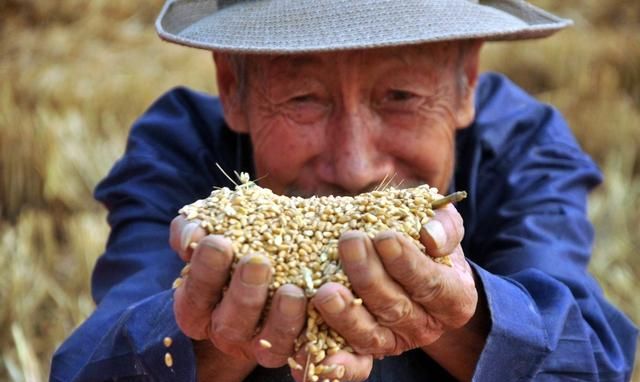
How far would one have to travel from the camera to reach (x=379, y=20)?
2203mm

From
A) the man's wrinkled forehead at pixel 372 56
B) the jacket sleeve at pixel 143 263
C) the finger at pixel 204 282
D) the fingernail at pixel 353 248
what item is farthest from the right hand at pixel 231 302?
the man's wrinkled forehead at pixel 372 56

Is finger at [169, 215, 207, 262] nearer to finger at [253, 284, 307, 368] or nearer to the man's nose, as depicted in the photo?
finger at [253, 284, 307, 368]

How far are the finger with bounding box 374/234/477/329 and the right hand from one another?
0.16m

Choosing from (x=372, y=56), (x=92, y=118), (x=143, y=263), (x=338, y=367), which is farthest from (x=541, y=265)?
(x=92, y=118)

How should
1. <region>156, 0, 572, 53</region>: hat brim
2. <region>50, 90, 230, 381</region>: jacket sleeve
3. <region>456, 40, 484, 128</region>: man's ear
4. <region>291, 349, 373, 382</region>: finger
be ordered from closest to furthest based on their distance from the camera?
<region>291, 349, 373, 382</region>: finger, <region>50, 90, 230, 381</region>: jacket sleeve, <region>156, 0, 572, 53</region>: hat brim, <region>456, 40, 484, 128</region>: man's ear

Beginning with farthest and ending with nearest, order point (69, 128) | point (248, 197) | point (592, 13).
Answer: point (592, 13) → point (69, 128) → point (248, 197)

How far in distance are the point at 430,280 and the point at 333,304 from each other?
17cm

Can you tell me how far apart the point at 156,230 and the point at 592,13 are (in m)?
4.39

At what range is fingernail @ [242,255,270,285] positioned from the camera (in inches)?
60.0

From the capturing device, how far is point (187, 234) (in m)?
1.65

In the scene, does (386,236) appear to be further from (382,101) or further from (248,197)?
(382,101)

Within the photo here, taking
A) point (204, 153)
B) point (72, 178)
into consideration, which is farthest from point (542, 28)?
point (72, 178)

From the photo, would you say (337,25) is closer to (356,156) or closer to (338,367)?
(356,156)

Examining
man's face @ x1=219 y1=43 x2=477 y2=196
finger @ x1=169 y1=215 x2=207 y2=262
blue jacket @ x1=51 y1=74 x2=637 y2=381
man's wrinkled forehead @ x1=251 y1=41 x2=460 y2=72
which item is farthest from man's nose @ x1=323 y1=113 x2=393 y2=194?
finger @ x1=169 y1=215 x2=207 y2=262
